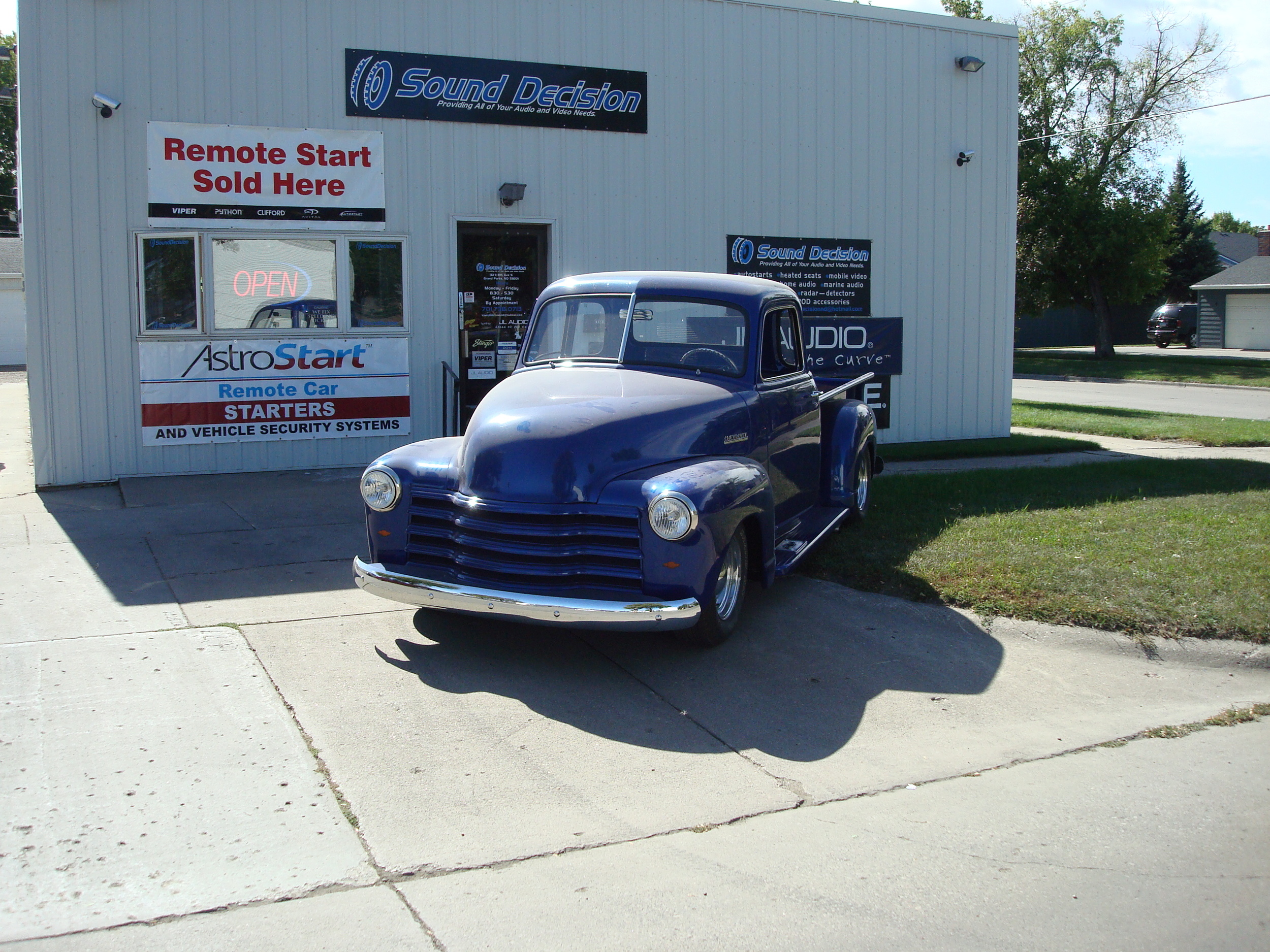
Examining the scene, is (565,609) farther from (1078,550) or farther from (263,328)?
(263,328)

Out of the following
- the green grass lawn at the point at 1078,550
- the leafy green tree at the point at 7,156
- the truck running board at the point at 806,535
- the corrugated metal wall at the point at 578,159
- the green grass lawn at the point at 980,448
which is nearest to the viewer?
the green grass lawn at the point at 1078,550

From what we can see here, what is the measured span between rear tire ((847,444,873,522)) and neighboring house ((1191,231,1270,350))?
4422cm

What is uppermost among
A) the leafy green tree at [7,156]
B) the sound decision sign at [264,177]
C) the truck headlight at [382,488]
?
the leafy green tree at [7,156]

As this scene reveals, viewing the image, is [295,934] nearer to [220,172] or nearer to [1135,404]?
[220,172]

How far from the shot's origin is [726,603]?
5.88 m

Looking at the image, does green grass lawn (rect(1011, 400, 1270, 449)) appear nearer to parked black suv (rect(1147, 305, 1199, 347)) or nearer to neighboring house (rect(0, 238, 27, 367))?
neighboring house (rect(0, 238, 27, 367))

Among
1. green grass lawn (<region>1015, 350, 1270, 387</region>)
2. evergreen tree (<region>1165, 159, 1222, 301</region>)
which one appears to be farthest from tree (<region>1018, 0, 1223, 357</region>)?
evergreen tree (<region>1165, 159, 1222, 301</region>)

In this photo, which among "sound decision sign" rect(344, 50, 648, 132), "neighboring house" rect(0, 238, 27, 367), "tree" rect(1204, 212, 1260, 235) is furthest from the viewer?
"tree" rect(1204, 212, 1260, 235)

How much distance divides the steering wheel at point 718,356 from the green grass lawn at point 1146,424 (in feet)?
20.6

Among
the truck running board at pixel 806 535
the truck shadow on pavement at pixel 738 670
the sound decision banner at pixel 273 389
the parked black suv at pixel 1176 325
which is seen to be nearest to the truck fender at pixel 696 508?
the truck shadow on pavement at pixel 738 670

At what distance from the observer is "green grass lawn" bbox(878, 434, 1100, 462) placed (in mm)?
12727

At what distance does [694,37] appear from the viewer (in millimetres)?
12609

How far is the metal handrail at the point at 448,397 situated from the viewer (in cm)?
1164

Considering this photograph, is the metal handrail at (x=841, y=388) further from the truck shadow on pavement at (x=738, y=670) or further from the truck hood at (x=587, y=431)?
the truck shadow on pavement at (x=738, y=670)
